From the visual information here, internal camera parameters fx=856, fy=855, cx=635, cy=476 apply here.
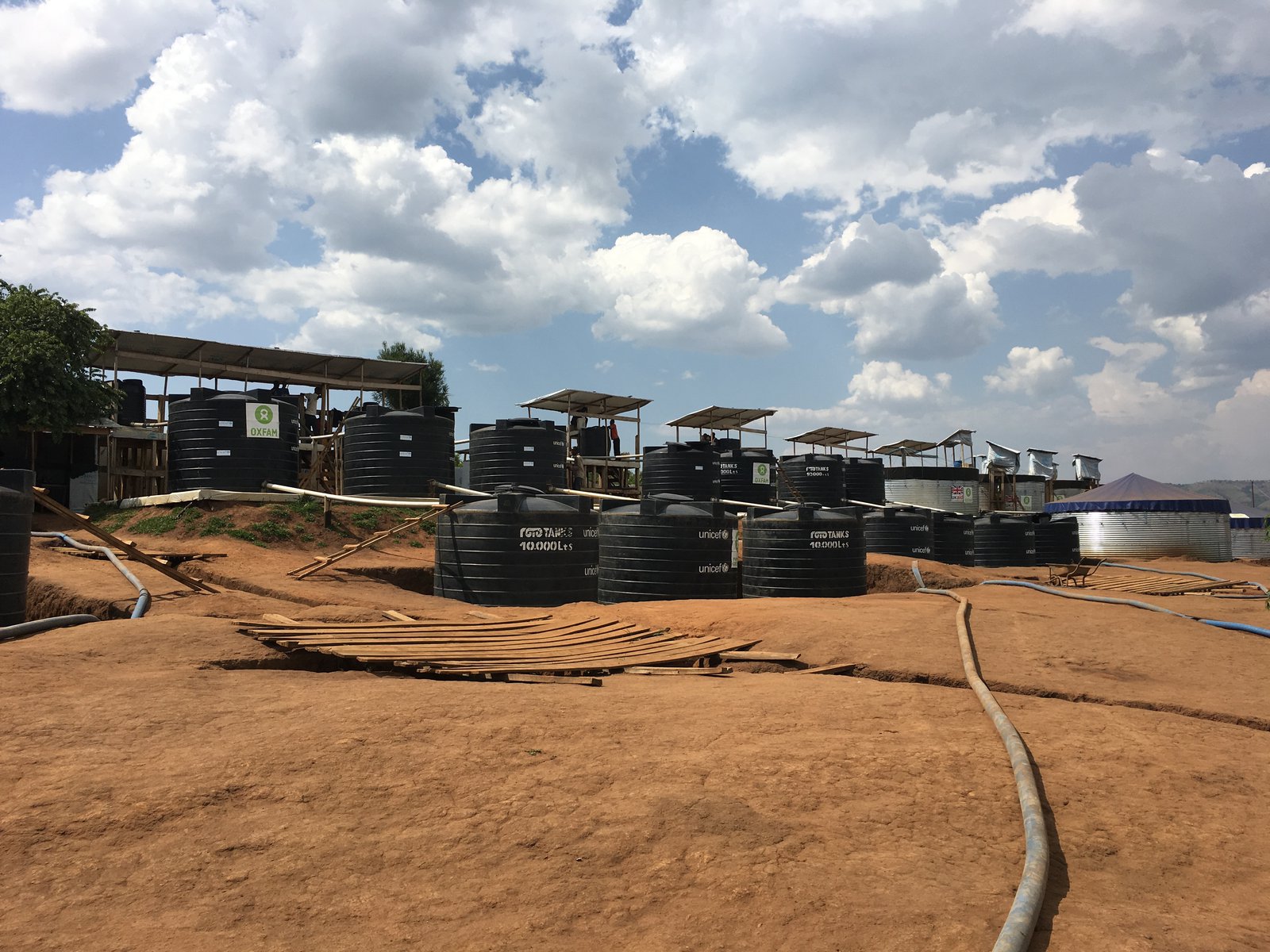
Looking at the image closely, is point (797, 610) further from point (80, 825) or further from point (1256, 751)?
point (80, 825)

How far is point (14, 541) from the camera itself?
934cm

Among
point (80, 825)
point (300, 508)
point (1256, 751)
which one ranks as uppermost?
point (300, 508)

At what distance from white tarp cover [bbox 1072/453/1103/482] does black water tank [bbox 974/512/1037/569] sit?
1025 inches

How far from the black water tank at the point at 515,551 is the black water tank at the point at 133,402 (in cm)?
1668

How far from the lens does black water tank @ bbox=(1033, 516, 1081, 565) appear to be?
30047mm

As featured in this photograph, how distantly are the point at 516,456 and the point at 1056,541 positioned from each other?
19.5 metres

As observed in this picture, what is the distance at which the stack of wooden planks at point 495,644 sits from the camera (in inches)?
328

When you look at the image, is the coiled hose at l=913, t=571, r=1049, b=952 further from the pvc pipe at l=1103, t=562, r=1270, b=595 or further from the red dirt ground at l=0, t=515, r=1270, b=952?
the pvc pipe at l=1103, t=562, r=1270, b=595

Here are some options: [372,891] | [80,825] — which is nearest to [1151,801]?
[372,891]

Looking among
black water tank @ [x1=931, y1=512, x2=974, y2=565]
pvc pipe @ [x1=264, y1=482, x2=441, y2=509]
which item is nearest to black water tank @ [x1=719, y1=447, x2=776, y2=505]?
black water tank @ [x1=931, y1=512, x2=974, y2=565]

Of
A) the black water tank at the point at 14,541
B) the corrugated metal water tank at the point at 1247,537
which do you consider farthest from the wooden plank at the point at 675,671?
the corrugated metal water tank at the point at 1247,537

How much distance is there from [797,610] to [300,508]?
514 inches

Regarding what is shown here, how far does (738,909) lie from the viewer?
3365 millimetres

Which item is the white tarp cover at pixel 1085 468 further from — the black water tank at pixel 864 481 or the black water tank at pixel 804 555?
the black water tank at pixel 804 555
